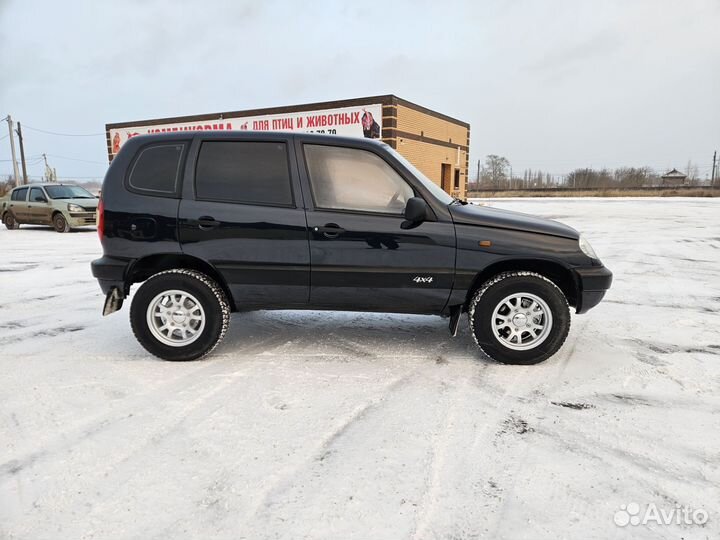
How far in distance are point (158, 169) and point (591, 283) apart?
12.0ft

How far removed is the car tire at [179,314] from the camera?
3.84 m

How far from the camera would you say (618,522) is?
2051 millimetres

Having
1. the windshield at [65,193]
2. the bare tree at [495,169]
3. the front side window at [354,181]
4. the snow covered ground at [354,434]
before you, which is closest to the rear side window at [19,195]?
the windshield at [65,193]

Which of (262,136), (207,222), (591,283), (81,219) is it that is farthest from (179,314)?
(81,219)

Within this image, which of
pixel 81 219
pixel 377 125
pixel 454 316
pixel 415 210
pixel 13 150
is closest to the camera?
pixel 415 210

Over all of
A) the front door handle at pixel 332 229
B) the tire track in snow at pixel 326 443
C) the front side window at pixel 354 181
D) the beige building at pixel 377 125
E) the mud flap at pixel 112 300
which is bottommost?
the tire track in snow at pixel 326 443

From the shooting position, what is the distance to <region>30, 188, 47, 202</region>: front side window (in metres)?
15.2

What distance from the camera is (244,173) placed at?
3869mm

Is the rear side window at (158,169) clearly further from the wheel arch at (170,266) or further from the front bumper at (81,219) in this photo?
the front bumper at (81,219)

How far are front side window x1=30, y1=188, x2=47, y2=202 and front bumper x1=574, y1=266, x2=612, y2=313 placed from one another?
16.6m

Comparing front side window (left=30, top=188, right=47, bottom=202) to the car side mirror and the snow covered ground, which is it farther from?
the car side mirror

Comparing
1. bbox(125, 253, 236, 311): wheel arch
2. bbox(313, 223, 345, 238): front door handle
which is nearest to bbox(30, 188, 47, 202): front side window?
bbox(125, 253, 236, 311): wheel arch

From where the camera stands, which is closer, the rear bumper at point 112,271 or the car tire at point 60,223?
the rear bumper at point 112,271

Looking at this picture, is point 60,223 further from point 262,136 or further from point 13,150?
point 13,150
